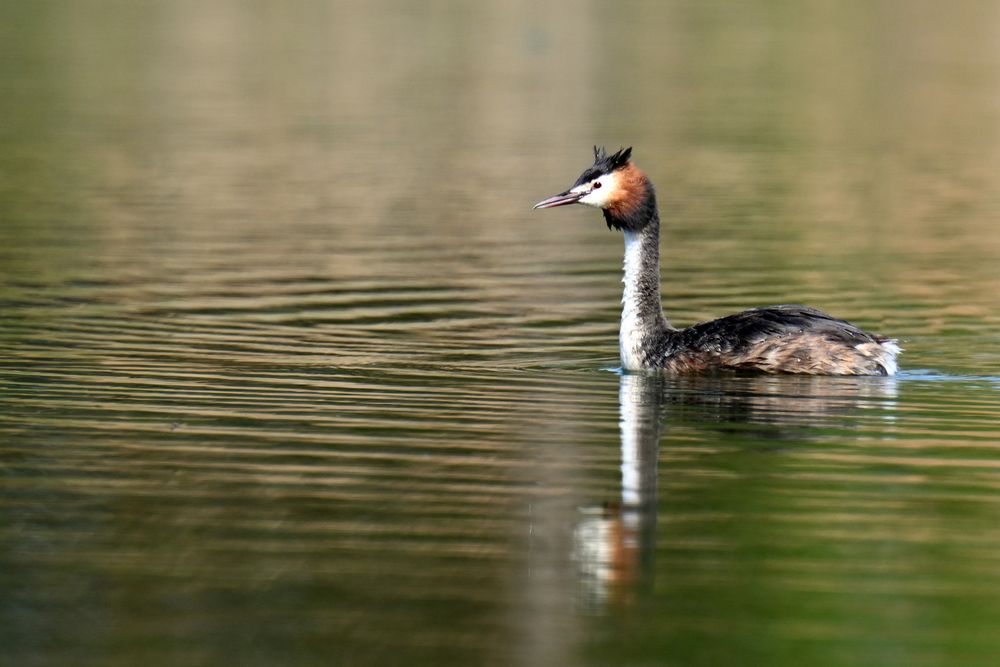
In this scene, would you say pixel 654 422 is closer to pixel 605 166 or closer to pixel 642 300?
pixel 642 300

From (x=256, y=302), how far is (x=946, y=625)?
10.9 metres

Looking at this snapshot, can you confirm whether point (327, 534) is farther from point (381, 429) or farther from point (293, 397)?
point (293, 397)

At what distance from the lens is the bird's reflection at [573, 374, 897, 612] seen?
346 inches

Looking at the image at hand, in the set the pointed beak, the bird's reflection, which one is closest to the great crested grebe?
the pointed beak

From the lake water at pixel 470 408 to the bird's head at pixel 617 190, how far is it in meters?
1.15

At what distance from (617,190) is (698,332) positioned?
131 cm

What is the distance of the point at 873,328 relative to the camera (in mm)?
16859

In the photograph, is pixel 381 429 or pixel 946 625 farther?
pixel 381 429

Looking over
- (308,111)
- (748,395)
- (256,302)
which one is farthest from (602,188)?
(308,111)

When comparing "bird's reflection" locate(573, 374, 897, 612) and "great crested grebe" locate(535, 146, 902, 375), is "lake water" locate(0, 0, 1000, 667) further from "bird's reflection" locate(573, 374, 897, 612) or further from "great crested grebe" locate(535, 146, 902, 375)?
"great crested grebe" locate(535, 146, 902, 375)

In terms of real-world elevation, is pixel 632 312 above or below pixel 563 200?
below

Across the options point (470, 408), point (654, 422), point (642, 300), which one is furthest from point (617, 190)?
point (654, 422)

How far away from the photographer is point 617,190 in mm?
15000

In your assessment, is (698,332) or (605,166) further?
(605,166)
